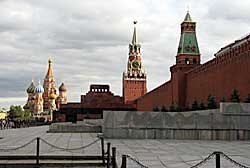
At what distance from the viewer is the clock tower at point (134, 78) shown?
68.2 meters

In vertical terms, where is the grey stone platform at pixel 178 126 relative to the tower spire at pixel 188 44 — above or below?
below

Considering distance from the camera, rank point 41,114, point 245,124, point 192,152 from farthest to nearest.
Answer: point 41,114 < point 245,124 < point 192,152

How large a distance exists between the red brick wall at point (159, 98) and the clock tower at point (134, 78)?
15469 millimetres

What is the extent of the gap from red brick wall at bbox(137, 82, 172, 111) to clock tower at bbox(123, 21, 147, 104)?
50.8 ft

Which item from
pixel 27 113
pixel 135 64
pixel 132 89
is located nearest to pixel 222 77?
pixel 132 89

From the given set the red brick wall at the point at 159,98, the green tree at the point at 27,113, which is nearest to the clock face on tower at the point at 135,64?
the red brick wall at the point at 159,98

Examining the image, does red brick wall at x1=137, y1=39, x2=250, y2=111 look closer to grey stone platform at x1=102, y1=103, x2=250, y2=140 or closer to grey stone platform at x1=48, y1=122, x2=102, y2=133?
grey stone platform at x1=48, y1=122, x2=102, y2=133

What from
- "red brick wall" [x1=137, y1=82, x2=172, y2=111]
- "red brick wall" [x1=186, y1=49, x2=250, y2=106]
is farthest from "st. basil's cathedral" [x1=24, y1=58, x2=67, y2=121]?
"red brick wall" [x1=186, y1=49, x2=250, y2=106]

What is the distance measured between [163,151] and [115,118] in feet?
14.5

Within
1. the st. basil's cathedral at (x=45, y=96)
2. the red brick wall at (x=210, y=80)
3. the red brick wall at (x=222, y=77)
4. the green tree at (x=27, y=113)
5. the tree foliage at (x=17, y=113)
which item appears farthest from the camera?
the st. basil's cathedral at (x=45, y=96)

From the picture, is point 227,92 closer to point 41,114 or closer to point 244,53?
point 244,53

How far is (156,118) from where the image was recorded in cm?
1346

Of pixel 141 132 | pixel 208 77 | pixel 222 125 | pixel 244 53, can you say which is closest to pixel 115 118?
pixel 141 132

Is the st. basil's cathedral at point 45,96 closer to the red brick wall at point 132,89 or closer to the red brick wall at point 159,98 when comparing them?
the red brick wall at point 132,89
